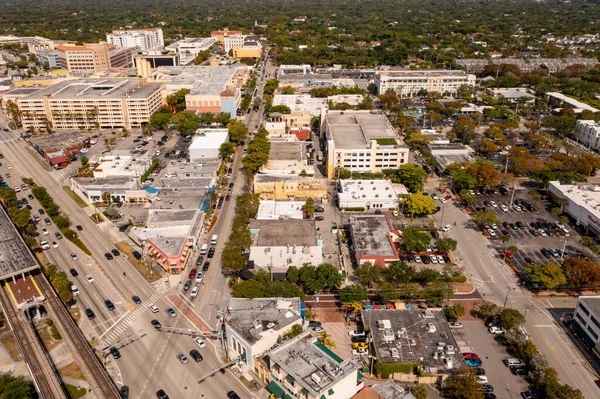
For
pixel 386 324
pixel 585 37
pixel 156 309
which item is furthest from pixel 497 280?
pixel 585 37

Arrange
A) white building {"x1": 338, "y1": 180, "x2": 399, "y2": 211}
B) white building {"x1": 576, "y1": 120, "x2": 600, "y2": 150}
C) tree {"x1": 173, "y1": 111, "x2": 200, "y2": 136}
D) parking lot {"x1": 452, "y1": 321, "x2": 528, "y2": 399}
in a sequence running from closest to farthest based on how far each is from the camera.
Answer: parking lot {"x1": 452, "y1": 321, "x2": 528, "y2": 399} → white building {"x1": 338, "y1": 180, "x2": 399, "y2": 211} → white building {"x1": 576, "y1": 120, "x2": 600, "y2": 150} → tree {"x1": 173, "y1": 111, "x2": 200, "y2": 136}

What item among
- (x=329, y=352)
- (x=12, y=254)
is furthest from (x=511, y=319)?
(x=12, y=254)

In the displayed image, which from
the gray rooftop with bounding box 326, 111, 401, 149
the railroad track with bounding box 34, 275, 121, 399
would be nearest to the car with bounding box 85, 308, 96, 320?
the railroad track with bounding box 34, 275, 121, 399

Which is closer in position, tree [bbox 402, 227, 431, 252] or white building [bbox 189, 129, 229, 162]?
tree [bbox 402, 227, 431, 252]

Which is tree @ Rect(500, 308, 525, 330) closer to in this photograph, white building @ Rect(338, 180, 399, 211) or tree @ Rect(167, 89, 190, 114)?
white building @ Rect(338, 180, 399, 211)

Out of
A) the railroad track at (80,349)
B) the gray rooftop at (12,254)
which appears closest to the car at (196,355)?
the railroad track at (80,349)

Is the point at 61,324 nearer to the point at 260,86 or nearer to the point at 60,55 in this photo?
the point at 260,86

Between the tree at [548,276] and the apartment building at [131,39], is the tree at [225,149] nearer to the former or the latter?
the tree at [548,276]
